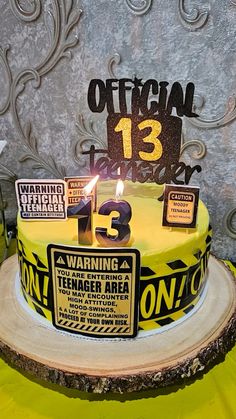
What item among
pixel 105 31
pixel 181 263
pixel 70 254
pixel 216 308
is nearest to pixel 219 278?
pixel 216 308

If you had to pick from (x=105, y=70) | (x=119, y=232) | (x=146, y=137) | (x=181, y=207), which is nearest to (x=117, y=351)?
(x=119, y=232)

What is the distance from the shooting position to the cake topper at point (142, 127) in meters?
1.64

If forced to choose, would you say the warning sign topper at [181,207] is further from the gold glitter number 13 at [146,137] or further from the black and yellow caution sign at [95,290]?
the gold glitter number 13 at [146,137]

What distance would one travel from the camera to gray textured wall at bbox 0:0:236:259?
1.58m

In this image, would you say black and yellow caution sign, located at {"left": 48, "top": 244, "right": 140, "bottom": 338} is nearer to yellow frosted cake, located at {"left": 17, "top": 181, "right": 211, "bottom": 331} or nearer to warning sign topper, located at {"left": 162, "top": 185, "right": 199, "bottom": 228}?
yellow frosted cake, located at {"left": 17, "top": 181, "right": 211, "bottom": 331}

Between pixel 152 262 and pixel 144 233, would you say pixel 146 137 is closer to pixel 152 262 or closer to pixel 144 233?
pixel 144 233

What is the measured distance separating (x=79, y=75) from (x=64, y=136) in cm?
27

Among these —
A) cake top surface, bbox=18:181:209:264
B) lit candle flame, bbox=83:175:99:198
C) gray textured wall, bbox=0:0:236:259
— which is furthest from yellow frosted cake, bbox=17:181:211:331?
gray textured wall, bbox=0:0:236:259

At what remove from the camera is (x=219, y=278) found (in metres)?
1.49

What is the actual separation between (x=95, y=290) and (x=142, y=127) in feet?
2.49

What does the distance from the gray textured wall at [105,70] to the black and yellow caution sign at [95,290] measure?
0.76m

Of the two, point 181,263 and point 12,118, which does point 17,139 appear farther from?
point 181,263

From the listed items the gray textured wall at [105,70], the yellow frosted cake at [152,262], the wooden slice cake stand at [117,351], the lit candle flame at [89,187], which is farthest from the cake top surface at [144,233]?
the gray textured wall at [105,70]

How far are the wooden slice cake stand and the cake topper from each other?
574mm
